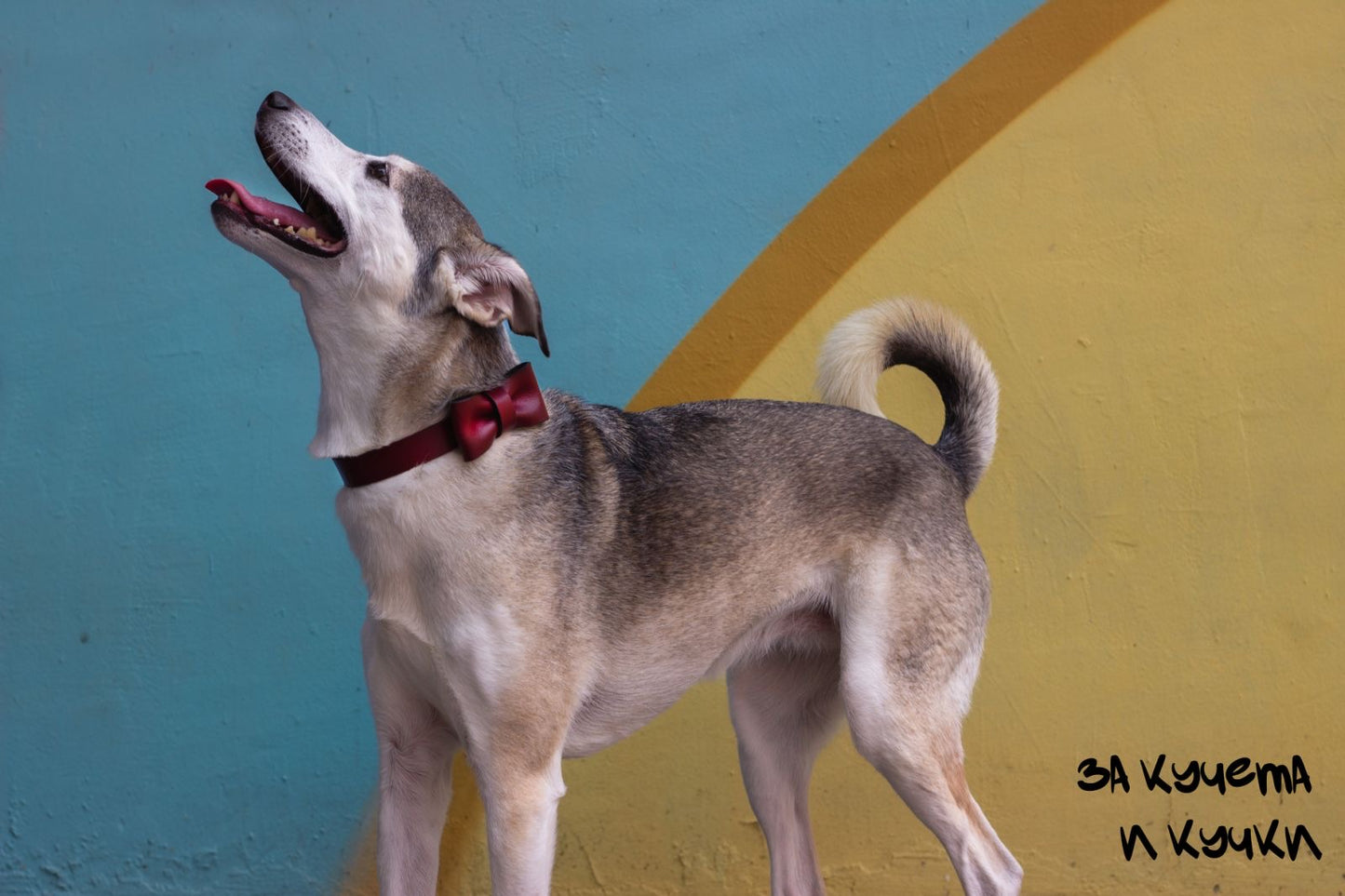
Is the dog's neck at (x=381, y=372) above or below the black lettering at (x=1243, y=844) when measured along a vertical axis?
above

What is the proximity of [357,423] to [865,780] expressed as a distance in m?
2.05

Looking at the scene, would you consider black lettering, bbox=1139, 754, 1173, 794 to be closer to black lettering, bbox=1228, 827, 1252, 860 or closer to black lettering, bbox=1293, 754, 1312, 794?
black lettering, bbox=1228, 827, 1252, 860

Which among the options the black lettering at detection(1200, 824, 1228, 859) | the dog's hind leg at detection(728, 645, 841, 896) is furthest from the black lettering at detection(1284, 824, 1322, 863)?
the dog's hind leg at detection(728, 645, 841, 896)

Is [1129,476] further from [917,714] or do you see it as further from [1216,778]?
[917,714]

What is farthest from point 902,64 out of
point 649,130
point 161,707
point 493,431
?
point 161,707

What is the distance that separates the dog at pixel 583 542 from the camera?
2.44 metres

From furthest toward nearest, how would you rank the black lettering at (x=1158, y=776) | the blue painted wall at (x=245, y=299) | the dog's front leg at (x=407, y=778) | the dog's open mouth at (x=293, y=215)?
the black lettering at (x=1158, y=776), the blue painted wall at (x=245, y=299), the dog's front leg at (x=407, y=778), the dog's open mouth at (x=293, y=215)

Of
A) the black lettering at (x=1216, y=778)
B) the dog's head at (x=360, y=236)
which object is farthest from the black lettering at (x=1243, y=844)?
the dog's head at (x=360, y=236)

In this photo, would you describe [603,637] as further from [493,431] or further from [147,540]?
[147,540]

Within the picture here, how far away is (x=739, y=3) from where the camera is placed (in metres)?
3.82

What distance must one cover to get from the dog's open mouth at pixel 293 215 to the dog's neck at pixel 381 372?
4.4 inches

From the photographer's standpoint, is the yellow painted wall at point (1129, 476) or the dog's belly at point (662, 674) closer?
the dog's belly at point (662, 674)

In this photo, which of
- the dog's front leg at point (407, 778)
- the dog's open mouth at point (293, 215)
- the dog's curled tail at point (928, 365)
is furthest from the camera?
the dog's curled tail at point (928, 365)

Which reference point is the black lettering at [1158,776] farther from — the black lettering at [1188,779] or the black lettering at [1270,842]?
the black lettering at [1270,842]
